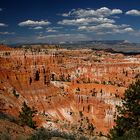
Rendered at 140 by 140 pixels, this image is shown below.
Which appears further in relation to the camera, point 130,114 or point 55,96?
point 55,96

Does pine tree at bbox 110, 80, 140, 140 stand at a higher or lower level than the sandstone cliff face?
higher

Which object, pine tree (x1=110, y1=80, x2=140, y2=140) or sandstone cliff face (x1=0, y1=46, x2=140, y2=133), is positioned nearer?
pine tree (x1=110, y1=80, x2=140, y2=140)

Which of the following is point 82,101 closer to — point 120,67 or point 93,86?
point 93,86

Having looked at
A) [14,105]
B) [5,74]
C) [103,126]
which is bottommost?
[103,126]

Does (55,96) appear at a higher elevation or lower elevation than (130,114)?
lower

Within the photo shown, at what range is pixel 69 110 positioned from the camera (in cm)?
10056

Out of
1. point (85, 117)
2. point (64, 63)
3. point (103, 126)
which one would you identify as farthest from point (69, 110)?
point (64, 63)

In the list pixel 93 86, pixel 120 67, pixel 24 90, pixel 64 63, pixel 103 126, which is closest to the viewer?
pixel 103 126

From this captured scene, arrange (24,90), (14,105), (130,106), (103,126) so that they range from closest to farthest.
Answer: (130,106)
(14,105)
(103,126)
(24,90)

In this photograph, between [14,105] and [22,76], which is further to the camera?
[22,76]

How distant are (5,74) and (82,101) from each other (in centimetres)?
2607

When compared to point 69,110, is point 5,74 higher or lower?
higher

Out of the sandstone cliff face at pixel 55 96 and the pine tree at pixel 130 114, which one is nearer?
the pine tree at pixel 130 114

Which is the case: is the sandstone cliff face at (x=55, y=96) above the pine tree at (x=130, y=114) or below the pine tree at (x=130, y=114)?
below
